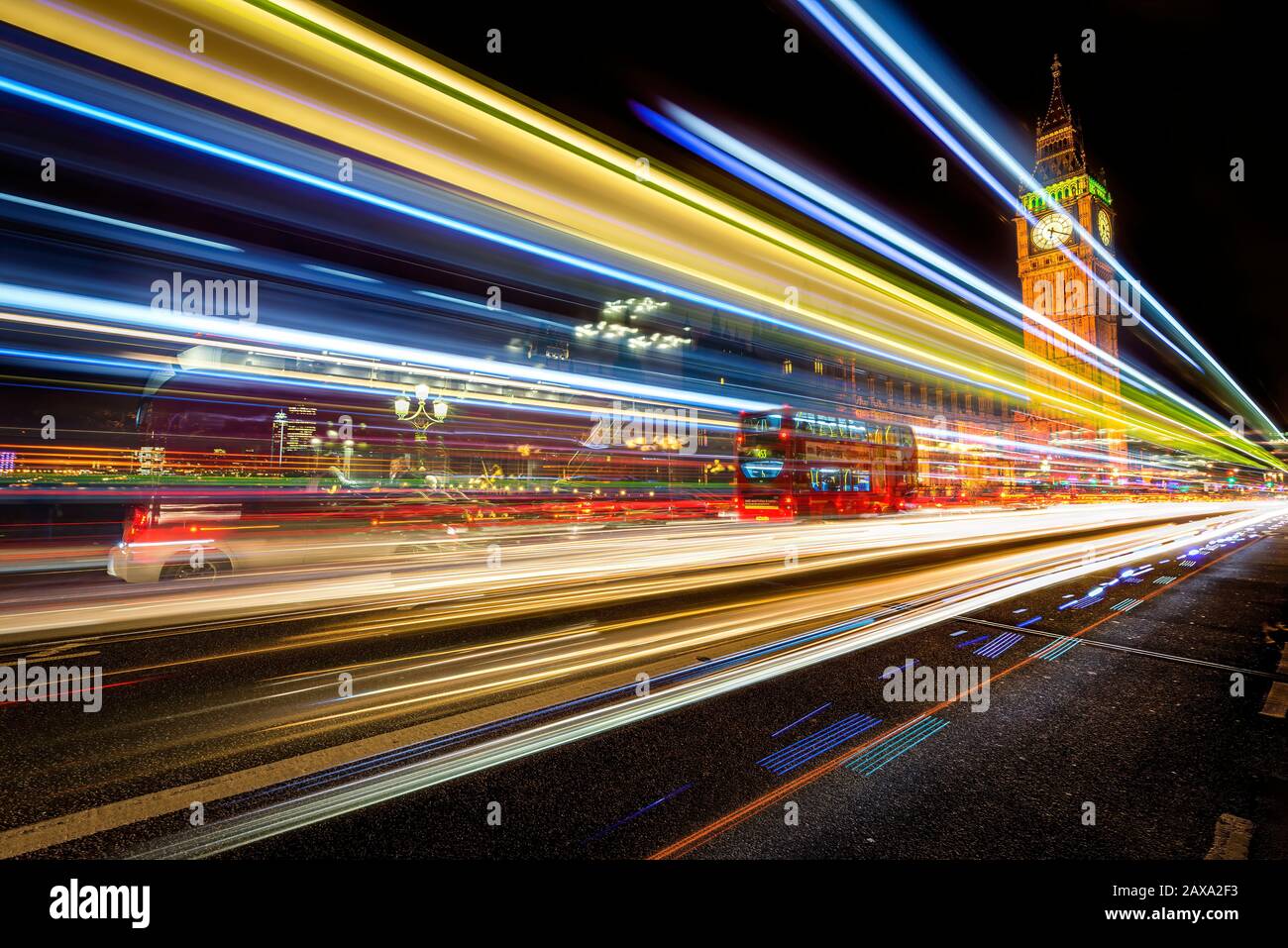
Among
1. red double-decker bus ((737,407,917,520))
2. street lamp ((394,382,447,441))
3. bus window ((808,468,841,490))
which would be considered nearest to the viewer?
street lamp ((394,382,447,441))

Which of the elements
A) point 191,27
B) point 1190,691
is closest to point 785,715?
point 1190,691

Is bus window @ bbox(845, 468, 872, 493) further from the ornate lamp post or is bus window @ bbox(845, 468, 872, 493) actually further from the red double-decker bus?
the ornate lamp post

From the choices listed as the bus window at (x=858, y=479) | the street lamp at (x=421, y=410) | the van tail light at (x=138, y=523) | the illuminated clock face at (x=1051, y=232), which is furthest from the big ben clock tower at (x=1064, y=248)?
the van tail light at (x=138, y=523)

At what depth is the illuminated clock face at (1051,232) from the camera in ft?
245

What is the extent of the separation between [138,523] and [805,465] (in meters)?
13.3

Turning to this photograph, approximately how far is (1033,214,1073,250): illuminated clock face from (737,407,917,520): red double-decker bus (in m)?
81.6

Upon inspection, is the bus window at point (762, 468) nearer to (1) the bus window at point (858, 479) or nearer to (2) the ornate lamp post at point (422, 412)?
(1) the bus window at point (858, 479)

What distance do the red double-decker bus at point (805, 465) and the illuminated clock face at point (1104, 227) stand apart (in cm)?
9179

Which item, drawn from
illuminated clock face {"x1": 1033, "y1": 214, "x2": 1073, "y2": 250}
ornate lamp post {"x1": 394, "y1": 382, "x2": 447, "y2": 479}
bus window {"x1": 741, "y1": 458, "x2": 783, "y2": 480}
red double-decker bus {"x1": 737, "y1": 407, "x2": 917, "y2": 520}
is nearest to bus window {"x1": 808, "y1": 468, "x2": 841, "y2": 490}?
red double-decker bus {"x1": 737, "y1": 407, "x2": 917, "y2": 520}

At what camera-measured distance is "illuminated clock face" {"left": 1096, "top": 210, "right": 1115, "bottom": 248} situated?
79.1 m

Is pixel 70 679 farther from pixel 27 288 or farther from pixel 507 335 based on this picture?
pixel 507 335

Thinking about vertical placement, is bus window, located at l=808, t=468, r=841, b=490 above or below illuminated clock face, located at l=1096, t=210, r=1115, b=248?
below
